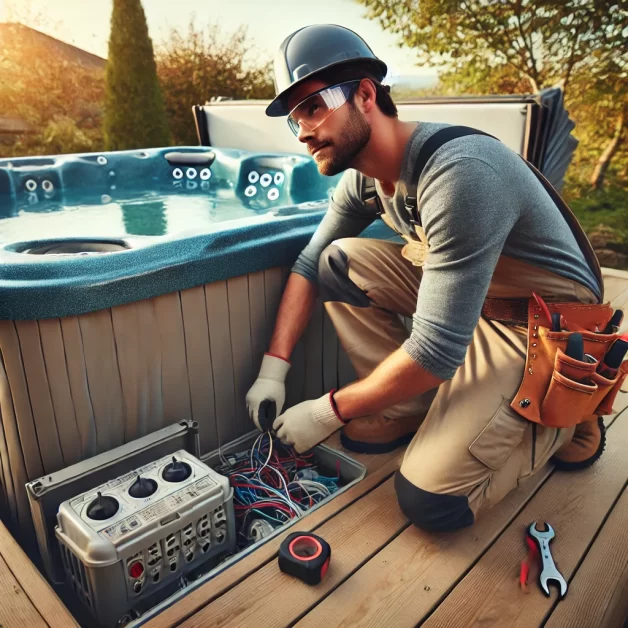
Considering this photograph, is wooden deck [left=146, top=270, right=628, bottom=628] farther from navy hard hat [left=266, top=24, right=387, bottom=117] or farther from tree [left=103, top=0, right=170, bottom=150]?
tree [left=103, top=0, right=170, bottom=150]

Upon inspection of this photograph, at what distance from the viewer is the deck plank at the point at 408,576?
1049 mm

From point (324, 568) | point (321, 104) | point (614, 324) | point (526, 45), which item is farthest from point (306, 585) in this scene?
point (526, 45)

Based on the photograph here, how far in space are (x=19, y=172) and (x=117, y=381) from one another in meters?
2.73

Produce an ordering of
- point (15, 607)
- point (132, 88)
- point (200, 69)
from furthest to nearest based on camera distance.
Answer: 1. point (200, 69)
2. point (132, 88)
3. point (15, 607)

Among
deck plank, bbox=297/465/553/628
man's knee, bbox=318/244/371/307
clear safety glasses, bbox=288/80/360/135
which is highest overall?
clear safety glasses, bbox=288/80/360/135

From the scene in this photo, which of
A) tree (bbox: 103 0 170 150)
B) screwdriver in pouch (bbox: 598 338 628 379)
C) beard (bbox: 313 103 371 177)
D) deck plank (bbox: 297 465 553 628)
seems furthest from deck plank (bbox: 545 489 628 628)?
tree (bbox: 103 0 170 150)

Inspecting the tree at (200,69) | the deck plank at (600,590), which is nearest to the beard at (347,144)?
the deck plank at (600,590)

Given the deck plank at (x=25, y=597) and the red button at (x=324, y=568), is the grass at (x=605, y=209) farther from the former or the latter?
the deck plank at (x=25, y=597)

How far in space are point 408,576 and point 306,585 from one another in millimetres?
217

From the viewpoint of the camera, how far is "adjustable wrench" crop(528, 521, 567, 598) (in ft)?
3.59

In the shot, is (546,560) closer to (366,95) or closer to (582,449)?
(582,449)

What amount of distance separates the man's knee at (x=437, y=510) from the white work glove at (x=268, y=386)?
0.46 meters

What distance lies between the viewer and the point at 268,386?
1541 millimetres

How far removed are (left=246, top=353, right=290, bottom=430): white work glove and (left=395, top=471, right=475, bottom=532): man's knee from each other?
0.46 metres
